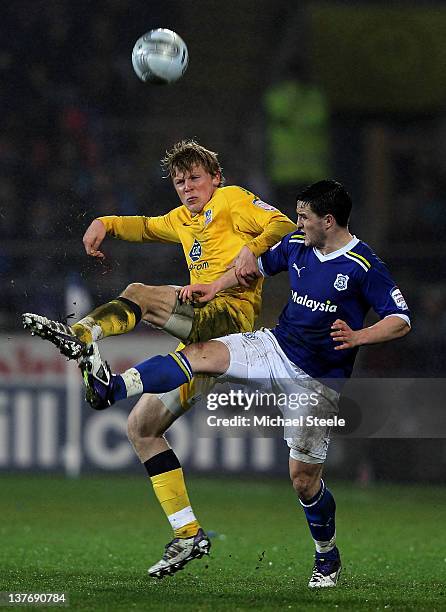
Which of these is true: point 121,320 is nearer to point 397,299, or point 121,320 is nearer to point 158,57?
point 397,299

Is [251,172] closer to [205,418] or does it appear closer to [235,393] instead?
[205,418]

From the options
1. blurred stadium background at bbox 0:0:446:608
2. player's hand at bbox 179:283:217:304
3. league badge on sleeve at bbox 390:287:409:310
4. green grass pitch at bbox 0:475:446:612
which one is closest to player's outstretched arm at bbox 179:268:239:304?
player's hand at bbox 179:283:217:304

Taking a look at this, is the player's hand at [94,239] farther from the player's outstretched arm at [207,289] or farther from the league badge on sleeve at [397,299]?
the league badge on sleeve at [397,299]

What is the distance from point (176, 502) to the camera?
786 centimetres

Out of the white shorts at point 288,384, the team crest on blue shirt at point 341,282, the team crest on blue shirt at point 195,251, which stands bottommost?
the white shorts at point 288,384

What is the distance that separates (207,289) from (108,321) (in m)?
0.70

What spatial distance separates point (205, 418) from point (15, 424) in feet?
7.39

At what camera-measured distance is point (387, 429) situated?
14.2m

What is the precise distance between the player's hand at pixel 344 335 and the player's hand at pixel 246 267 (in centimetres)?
79

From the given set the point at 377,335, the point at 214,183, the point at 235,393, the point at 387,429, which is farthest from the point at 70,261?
the point at 377,335

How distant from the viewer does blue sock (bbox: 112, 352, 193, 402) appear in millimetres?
6973

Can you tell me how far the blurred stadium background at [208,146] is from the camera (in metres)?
14.7

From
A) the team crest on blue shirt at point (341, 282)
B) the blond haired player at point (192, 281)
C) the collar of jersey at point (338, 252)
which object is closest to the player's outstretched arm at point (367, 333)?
the team crest on blue shirt at point (341, 282)

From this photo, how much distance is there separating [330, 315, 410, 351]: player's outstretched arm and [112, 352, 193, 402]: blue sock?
0.88 metres
